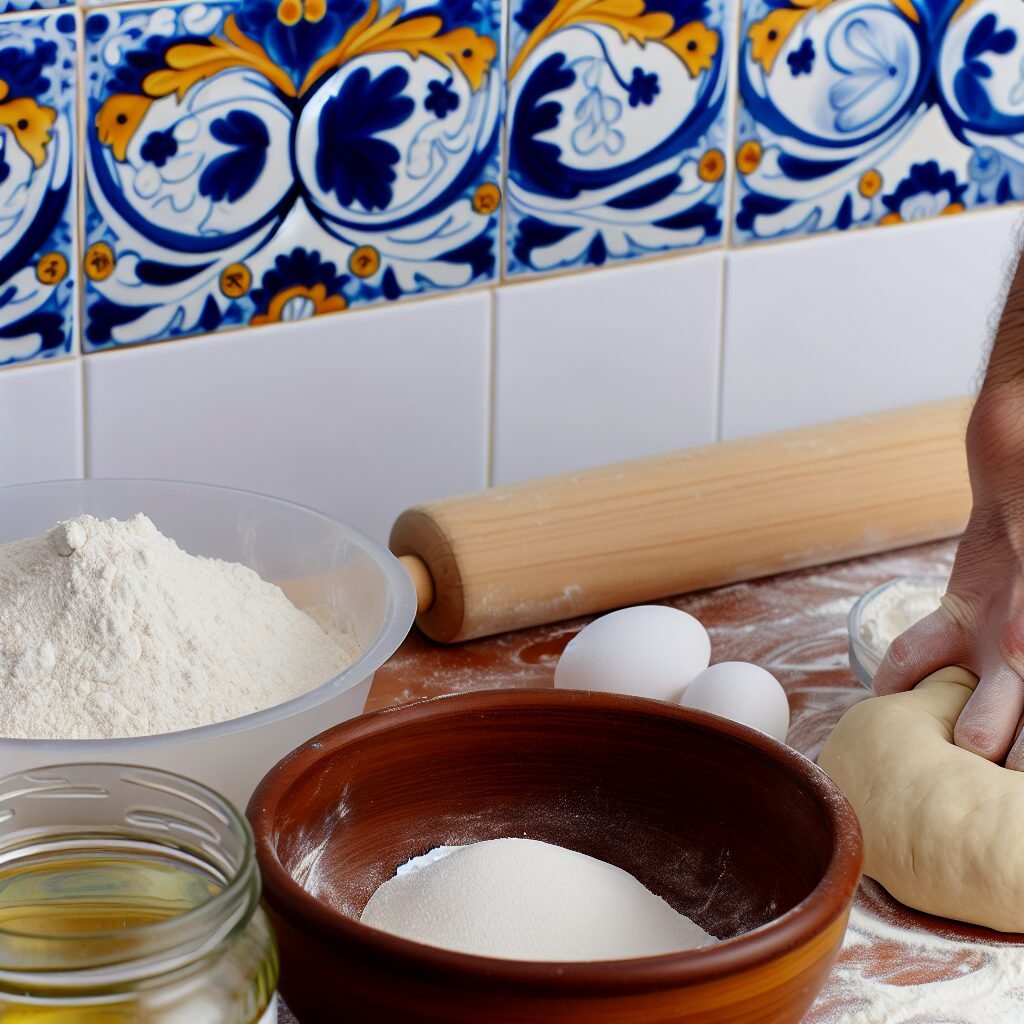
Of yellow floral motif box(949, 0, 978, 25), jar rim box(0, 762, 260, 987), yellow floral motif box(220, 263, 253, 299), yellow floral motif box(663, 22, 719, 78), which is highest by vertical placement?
yellow floral motif box(949, 0, 978, 25)

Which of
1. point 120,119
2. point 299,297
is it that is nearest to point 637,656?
point 299,297

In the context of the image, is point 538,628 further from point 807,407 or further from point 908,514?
point 807,407

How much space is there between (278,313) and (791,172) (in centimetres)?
52

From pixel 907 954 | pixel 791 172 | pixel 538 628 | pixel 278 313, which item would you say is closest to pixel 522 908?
pixel 907 954

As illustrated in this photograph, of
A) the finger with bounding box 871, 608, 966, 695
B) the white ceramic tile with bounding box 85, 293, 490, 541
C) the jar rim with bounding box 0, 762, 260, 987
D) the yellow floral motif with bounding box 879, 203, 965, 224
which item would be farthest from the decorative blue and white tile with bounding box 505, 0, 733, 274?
the jar rim with bounding box 0, 762, 260, 987

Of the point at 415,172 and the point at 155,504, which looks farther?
the point at 415,172

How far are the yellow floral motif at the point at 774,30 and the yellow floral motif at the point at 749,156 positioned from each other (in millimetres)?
65

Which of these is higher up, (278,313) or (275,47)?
(275,47)

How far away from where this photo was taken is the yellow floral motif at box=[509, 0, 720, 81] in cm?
130

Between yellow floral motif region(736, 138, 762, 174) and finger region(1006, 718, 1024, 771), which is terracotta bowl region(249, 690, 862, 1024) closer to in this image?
finger region(1006, 718, 1024, 771)

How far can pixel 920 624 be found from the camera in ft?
3.42

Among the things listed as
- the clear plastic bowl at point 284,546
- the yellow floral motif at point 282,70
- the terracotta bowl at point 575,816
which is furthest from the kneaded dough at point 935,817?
the yellow floral motif at point 282,70

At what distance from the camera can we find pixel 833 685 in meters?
1.15

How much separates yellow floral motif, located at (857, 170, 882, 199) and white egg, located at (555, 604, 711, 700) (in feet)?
2.05
